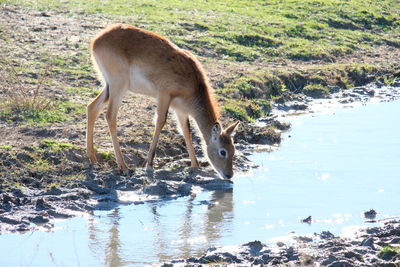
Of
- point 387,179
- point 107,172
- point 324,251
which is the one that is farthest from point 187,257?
point 387,179

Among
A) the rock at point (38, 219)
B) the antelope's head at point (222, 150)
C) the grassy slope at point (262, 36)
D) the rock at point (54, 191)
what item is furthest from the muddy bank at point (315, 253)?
the grassy slope at point (262, 36)

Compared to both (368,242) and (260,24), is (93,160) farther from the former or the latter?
(260,24)

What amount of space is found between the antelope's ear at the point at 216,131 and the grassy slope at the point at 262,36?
8.71 feet

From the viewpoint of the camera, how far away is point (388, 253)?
7.65 metres

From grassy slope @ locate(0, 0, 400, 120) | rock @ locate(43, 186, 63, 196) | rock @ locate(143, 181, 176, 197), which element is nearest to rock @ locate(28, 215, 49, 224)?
rock @ locate(43, 186, 63, 196)

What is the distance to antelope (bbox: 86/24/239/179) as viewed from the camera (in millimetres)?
10516

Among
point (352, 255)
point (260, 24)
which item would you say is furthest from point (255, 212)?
point (260, 24)

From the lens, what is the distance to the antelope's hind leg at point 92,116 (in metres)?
10.6

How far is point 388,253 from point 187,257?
1871 mm

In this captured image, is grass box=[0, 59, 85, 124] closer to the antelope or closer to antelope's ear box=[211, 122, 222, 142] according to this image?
the antelope

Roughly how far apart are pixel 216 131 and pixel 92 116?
5.34 feet

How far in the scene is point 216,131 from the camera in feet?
34.5

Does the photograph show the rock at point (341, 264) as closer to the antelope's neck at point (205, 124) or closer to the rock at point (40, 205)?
the rock at point (40, 205)

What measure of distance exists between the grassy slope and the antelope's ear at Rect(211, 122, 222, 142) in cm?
265
